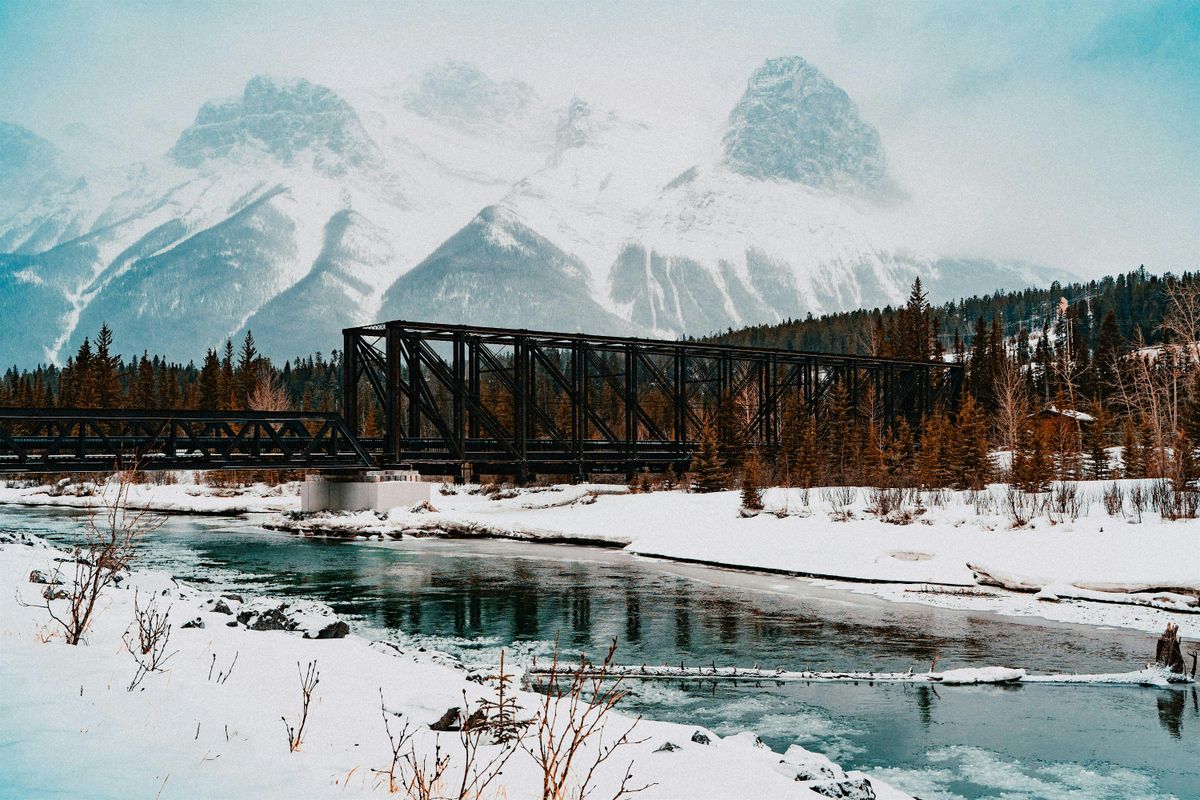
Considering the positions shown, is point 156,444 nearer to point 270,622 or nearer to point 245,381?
point 270,622

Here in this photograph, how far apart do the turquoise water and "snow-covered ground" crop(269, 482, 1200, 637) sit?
2.03 m

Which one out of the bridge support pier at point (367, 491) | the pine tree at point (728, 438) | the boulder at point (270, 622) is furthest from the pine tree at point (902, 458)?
the boulder at point (270, 622)

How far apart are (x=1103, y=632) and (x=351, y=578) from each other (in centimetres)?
1992

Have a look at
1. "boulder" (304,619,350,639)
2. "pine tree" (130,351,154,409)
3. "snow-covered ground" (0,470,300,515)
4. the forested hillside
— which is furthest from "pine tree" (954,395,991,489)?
"pine tree" (130,351,154,409)

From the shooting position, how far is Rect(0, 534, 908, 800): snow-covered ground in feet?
17.9

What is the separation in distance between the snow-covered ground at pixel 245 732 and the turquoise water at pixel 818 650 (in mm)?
1881

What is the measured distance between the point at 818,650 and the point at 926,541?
1328 cm

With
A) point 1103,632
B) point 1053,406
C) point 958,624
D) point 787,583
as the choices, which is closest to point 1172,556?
point 1103,632

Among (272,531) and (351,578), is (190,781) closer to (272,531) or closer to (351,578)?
(351,578)

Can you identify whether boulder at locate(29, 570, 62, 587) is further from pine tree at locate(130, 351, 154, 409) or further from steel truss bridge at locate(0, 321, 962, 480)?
pine tree at locate(130, 351, 154, 409)

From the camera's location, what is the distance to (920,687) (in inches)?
534

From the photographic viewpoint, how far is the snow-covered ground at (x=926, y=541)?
68.8 ft

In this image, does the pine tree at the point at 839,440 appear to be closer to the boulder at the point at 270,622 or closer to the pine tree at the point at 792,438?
the pine tree at the point at 792,438

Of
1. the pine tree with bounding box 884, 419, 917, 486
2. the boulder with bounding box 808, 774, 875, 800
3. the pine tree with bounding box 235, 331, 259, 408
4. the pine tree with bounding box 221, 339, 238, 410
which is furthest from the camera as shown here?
the pine tree with bounding box 235, 331, 259, 408
